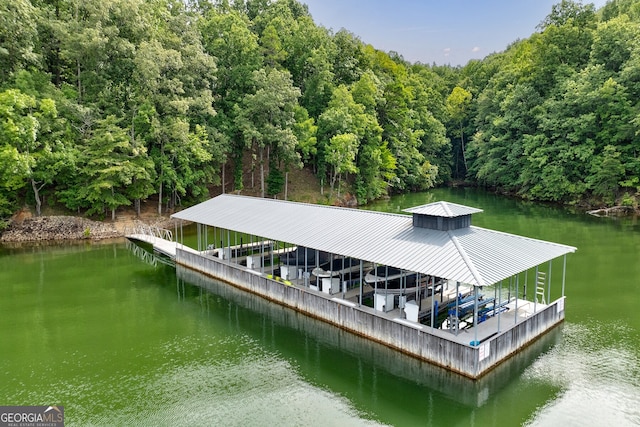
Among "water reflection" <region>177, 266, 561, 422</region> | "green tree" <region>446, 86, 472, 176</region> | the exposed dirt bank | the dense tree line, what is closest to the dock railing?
the exposed dirt bank

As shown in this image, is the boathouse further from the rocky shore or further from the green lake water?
the rocky shore

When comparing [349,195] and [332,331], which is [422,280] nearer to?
[332,331]

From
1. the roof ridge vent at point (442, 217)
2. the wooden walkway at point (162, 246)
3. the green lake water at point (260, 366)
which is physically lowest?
the green lake water at point (260, 366)

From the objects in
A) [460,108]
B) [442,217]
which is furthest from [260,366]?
[460,108]

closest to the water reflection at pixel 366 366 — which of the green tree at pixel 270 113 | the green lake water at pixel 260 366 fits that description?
the green lake water at pixel 260 366

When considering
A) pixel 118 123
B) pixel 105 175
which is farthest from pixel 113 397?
pixel 118 123

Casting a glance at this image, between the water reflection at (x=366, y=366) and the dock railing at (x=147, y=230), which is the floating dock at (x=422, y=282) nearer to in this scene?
the water reflection at (x=366, y=366)
